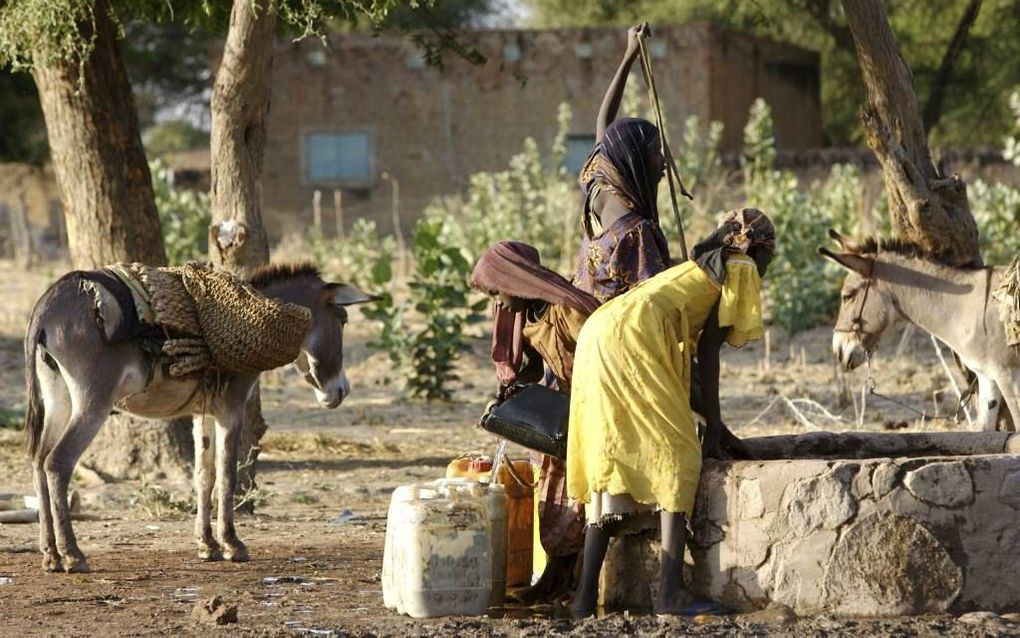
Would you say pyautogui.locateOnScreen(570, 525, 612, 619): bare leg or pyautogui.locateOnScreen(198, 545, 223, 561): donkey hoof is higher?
pyautogui.locateOnScreen(570, 525, 612, 619): bare leg

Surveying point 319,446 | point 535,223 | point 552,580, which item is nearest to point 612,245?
point 552,580

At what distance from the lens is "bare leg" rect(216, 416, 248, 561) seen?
7.84 metres

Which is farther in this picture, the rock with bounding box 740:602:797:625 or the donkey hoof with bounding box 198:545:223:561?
the donkey hoof with bounding box 198:545:223:561

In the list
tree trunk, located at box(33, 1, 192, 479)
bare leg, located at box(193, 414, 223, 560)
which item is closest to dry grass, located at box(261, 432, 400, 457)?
tree trunk, located at box(33, 1, 192, 479)

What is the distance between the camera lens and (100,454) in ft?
35.2

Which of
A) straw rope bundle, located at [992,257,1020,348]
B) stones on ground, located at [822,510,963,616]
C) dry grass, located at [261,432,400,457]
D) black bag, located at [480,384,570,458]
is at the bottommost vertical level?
dry grass, located at [261,432,400,457]

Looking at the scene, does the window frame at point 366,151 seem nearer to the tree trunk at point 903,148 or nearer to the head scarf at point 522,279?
the tree trunk at point 903,148

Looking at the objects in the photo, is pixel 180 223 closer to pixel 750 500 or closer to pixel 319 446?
pixel 319 446

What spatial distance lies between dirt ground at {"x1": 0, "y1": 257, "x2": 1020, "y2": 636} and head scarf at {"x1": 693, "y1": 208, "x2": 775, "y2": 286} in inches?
49.8

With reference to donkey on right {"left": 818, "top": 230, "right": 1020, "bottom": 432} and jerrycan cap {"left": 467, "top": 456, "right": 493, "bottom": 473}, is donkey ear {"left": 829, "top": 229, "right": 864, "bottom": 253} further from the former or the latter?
jerrycan cap {"left": 467, "top": 456, "right": 493, "bottom": 473}

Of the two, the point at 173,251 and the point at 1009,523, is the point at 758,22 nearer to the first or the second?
the point at 1009,523

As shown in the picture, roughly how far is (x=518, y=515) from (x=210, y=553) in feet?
5.84

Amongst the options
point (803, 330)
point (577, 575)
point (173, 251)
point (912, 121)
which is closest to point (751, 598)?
point (577, 575)

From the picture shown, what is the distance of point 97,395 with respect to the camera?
7.57m
